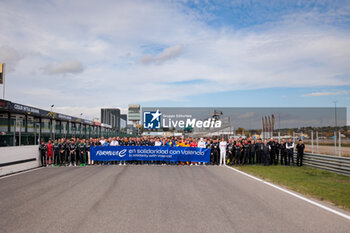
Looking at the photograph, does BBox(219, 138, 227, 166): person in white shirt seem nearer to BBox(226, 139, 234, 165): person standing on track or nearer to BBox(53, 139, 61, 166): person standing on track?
BBox(226, 139, 234, 165): person standing on track

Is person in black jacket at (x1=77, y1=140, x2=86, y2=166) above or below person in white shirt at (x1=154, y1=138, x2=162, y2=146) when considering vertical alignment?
below

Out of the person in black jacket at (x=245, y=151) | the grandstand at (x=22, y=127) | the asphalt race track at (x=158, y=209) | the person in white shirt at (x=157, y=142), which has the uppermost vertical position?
the grandstand at (x=22, y=127)

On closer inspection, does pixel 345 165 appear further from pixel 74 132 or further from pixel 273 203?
pixel 74 132

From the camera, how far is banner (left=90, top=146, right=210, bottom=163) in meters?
20.1

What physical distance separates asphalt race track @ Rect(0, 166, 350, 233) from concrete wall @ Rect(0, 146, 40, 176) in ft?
13.2

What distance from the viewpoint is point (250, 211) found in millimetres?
6891

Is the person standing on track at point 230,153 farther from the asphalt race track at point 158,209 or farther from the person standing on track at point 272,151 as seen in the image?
the asphalt race track at point 158,209

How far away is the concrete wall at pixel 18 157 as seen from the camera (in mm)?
14206

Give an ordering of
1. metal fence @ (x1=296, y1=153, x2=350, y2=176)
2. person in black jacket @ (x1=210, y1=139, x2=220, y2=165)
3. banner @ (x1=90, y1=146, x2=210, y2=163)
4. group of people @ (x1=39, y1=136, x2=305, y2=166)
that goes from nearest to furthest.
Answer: metal fence @ (x1=296, y1=153, x2=350, y2=176) < group of people @ (x1=39, y1=136, x2=305, y2=166) < person in black jacket @ (x1=210, y1=139, x2=220, y2=165) < banner @ (x1=90, y1=146, x2=210, y2=163)

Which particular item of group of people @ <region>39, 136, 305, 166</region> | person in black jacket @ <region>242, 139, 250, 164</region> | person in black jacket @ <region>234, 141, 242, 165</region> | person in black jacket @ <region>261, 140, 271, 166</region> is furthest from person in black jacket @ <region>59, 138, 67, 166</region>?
person in black jacket @ <region>261, 140, 271, 166</region>

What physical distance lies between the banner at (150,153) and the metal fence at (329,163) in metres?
5.96

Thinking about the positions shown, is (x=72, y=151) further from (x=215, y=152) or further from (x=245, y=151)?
(x=245, y=151)

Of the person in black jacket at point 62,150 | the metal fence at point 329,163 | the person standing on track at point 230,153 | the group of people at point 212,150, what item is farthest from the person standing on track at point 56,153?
the metal fence at point 329,163

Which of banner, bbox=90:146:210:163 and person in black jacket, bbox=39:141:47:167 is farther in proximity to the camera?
banner, bbox=90:146:210:163
